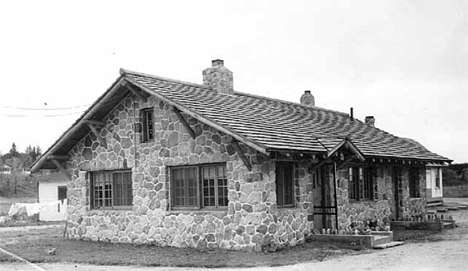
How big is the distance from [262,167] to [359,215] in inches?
244

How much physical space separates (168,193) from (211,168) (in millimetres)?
1865

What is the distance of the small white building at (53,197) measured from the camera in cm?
3606

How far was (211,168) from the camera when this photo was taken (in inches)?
714

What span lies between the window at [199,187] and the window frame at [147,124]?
1557 millimetres

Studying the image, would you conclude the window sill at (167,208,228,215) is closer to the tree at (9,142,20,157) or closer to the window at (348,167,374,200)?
the window at (348,167,374,200)

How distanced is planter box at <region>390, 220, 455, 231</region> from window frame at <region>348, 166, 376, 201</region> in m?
1.42

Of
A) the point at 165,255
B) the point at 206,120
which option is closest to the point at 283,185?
the point at 206,120

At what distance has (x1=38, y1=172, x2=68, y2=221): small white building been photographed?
3606cm

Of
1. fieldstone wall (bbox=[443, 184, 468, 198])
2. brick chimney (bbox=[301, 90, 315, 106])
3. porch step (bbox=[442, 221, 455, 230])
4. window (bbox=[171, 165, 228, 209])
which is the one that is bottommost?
fieldstone wall (bbox=[443, 184, 468, 198])

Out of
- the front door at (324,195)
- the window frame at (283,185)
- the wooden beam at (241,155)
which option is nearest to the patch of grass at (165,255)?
the window frame at (283,185)

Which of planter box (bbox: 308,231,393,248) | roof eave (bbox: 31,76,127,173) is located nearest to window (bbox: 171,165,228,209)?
planter box (bbox: 308,231,393,248)

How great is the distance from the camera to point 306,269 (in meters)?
13.4

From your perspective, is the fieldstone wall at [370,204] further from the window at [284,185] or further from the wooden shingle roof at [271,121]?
the window at [284,185]

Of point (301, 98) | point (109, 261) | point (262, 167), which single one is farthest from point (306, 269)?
point (301, 98)
